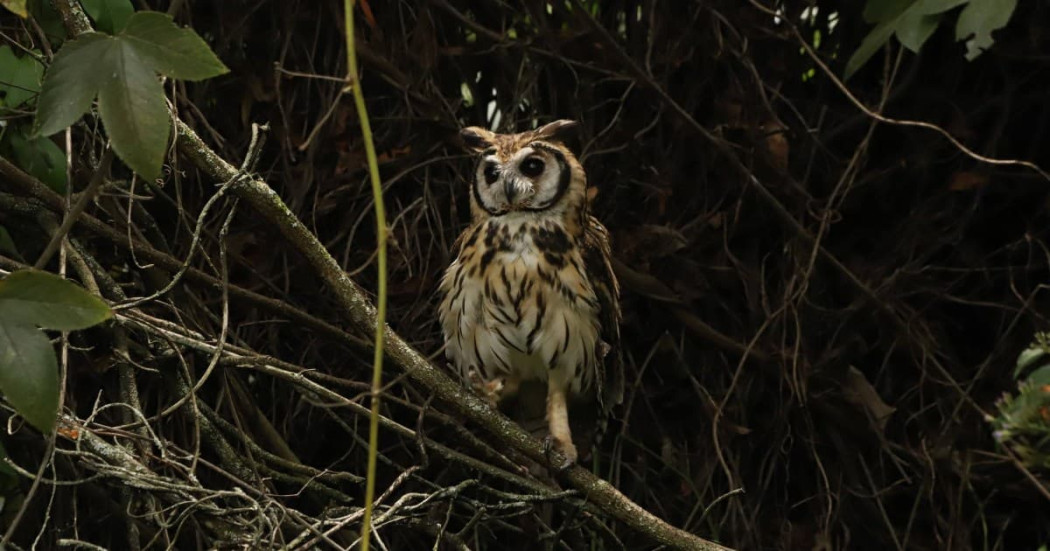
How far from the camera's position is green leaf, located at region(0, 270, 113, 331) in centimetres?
125

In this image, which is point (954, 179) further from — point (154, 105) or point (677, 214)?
point (154, 105)

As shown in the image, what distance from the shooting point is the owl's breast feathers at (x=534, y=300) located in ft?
8.48

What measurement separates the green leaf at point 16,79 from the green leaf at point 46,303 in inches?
33.3

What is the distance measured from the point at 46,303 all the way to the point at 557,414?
58.4 inches

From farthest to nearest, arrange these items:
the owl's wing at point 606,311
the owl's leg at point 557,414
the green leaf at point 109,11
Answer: the owl's wing at point 606,311
the owl's leg at point 557,414
the green leaf at point 109,11

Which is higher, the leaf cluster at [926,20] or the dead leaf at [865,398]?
the leaf cluster at [926,20]

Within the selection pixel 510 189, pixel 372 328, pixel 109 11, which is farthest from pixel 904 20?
pixel 109 11

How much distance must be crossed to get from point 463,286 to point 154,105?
4.56 feet

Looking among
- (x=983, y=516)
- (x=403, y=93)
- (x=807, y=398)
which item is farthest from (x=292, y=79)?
(x=983, y=516)

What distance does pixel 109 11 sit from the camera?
1769mm

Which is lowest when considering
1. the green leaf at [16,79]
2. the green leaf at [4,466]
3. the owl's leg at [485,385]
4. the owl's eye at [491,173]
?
the owl's leg at [485,385]

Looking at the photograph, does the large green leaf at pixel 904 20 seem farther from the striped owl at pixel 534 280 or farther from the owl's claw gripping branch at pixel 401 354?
the owl's claw gripping branch at pixel 401 354

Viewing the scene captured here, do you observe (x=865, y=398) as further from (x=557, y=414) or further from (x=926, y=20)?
(x=926, y=20)

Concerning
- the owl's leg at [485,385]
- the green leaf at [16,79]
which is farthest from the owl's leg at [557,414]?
the green leaf at [16,79]
